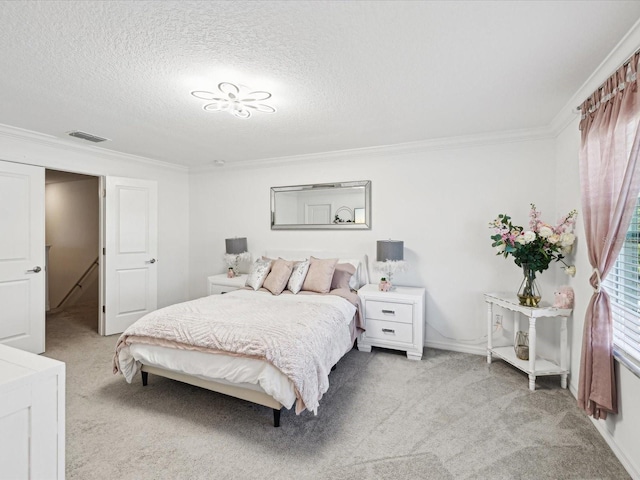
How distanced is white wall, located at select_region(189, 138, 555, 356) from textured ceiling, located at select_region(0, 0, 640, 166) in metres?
0.46

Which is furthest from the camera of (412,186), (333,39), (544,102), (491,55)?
(412,186)

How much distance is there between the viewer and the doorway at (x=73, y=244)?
5863 millimetres

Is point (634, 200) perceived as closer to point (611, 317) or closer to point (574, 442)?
point (611, 317)

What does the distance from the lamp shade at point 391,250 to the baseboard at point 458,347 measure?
109cm

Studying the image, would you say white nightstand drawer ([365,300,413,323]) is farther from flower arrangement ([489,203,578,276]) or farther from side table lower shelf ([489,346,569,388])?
flower arrangement ([489,203,578,276])

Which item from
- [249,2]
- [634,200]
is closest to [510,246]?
[634,200]

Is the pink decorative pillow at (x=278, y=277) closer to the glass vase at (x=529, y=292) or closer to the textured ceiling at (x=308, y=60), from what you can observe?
the textured ceiling at (x=308, y=60)

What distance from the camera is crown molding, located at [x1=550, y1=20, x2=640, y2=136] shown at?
1653mm

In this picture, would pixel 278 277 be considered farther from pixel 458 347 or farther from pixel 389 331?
pixel 458 347

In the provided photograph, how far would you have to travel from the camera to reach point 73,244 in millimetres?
6074

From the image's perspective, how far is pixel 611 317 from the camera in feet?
6.32

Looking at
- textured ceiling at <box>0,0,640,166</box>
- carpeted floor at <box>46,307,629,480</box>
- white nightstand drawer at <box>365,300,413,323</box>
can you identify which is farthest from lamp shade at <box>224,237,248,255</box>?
white nightstand drawer at <box>365,300,413,323</box>

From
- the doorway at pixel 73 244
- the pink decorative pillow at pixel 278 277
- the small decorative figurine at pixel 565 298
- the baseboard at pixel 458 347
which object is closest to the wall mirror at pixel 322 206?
the pink decorative pillow at pixel 278 277

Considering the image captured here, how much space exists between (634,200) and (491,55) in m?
1.15
